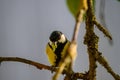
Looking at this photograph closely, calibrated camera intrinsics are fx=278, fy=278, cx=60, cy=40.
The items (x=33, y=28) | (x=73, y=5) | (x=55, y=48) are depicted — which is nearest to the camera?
(x=73, y=5)

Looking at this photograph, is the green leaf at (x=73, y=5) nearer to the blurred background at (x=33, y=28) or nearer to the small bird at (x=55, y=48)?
the small bird at (x=55, y=48)

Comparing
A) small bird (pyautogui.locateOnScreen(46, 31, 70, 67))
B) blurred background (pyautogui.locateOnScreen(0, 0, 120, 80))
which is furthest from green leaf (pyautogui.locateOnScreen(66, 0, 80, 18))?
blurred background (pyautogui.locateOnScreen(0, 0, 120, 80))

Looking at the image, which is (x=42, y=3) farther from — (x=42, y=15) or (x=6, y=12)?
(x=6, y=12)

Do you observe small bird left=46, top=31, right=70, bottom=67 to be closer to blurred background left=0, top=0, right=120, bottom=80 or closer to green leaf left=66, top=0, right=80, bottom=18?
green leaf left=66, top=0, right=80, bottom=18

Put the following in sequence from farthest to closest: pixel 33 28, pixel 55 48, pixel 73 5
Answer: pixel 33 28
pixel 55 48
pixel 73 5

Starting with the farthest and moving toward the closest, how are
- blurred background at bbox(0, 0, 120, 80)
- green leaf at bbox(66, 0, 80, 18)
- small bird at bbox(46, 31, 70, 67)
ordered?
blurred background at bbox(0, 0, 120, 80), small bird at bbox(46, 31, 70, 67), green leaf at bbox(66, 0, 80, 18)

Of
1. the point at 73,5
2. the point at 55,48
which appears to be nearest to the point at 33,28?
the point at 55,48

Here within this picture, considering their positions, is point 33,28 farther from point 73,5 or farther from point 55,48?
point 73,5

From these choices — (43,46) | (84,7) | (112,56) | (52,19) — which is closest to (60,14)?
(52,19)

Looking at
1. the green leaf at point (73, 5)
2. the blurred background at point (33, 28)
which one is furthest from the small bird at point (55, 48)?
the blurred background at point (33, 28)
